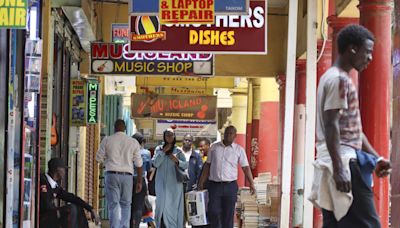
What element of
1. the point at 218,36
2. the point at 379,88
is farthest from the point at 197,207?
the point at 379,88

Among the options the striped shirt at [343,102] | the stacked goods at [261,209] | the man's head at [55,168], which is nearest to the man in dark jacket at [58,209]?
the man's head at [55,168]

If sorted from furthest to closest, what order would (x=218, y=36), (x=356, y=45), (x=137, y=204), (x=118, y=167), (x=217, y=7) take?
(x=137, y=204), (x=118, y=167), (x=218, y=36), (x=217, y=7), (x=356, y=45)

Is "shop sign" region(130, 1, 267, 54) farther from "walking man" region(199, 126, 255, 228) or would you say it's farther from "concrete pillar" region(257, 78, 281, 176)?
"concrete pillar" region(257, 78, 281, 176)

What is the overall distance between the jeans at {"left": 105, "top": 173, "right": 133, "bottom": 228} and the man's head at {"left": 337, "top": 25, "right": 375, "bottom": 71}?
803cm

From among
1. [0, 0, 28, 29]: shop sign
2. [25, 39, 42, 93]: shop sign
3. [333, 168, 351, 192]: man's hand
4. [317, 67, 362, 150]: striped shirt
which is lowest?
[333, 168, 351, 192]: man's hand

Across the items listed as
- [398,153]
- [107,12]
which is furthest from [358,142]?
[107,12]

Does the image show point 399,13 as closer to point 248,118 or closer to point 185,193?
point 185,193

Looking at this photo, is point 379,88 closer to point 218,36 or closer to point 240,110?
point 218,36

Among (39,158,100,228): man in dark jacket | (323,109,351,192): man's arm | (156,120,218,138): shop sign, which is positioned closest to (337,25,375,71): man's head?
(323,109,351,192): man's arm

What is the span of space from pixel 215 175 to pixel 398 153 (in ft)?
16.7

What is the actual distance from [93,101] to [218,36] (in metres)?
5.77

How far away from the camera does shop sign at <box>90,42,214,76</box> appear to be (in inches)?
588

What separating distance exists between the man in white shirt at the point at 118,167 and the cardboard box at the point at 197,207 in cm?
85

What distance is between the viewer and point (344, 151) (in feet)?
19.0
